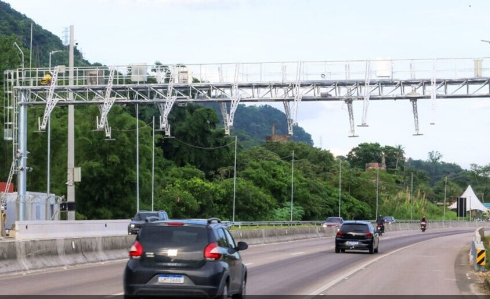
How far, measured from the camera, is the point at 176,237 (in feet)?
53.2

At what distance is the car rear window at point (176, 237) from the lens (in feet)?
52.9

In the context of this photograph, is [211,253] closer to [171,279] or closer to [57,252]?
[171,279]

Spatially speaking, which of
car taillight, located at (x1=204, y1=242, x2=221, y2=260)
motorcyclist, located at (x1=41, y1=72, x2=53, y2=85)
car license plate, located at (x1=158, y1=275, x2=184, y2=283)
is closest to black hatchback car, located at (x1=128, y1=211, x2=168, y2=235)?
motorcyclist, located at (x1=41, y1=72, x2=53, y2=85)

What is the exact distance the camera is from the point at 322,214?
129 m

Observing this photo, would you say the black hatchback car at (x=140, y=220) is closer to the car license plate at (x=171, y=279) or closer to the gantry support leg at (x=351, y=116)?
the gantry support leg at (x=351, y=116)

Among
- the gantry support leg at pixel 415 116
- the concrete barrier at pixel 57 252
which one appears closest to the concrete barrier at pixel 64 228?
the concrete barrier at pixel 57 252

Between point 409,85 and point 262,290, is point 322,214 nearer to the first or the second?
point 409,85

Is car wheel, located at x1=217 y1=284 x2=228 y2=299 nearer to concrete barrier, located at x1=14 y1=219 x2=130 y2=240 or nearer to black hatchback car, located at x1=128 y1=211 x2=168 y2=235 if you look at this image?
concrete barrier, located at x1=14 y1=219 x2=130 y2=240

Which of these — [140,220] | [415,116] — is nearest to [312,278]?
[415,116]

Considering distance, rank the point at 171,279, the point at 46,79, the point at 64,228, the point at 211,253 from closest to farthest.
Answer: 1. the point at 171,279
2. the point at 211,253
3. the point at 64,228
4. the point at 46,79

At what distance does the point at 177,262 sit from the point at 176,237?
486 mm

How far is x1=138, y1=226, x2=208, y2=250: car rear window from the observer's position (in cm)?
1611

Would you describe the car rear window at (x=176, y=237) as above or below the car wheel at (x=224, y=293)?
above

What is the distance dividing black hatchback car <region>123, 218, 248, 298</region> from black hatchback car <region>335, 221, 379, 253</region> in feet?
89.8
